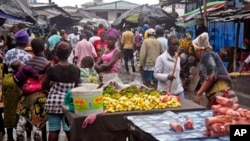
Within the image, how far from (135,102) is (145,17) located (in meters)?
17.9

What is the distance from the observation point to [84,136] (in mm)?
5344

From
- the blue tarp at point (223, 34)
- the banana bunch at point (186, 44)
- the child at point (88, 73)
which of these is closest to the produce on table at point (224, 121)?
the child at point (88, 73)

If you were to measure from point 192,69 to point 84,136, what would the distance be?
854cm

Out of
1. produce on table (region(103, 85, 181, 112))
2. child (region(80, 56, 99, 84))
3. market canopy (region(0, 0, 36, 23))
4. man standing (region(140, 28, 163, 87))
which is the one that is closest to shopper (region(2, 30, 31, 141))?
child (region(80, 56, 99, 84))

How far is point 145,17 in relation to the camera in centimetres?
2330

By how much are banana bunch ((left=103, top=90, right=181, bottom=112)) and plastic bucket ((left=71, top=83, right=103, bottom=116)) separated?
272 millimetres

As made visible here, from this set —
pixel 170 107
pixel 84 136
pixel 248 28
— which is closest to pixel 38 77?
pixel 84 136

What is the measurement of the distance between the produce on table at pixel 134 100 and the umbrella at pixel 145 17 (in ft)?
54.0

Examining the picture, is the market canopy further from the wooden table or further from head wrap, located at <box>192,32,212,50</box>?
the wooden table

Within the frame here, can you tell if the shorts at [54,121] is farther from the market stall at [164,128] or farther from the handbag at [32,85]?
the market stall at [164,128]

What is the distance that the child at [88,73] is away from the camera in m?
6.99

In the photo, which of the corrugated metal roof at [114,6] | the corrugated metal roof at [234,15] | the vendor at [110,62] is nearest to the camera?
the vendor at [110,62]

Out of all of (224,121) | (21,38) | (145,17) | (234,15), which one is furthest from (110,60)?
(145,17)

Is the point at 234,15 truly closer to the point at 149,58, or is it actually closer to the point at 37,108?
the point at 149,58
